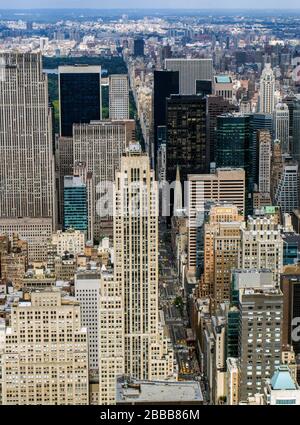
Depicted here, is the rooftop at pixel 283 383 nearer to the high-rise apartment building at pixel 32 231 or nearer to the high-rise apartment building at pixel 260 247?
the high-rise apartment building at pixel 260 247

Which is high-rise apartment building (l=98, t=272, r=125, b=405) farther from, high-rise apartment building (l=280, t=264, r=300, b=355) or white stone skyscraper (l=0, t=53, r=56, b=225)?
white stone skyscraper (l=0, t=53, r=56, b=225)

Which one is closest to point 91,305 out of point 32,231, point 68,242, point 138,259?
point 138,259

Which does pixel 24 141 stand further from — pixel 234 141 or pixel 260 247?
pixel 260 247

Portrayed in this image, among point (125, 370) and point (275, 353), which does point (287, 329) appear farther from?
point (125, 370)

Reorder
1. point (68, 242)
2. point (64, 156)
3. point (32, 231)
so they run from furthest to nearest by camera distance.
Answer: point (64, 156) → point (32, 231) → point (68, 242)

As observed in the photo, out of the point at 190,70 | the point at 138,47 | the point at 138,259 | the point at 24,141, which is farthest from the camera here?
the point at 24,141
